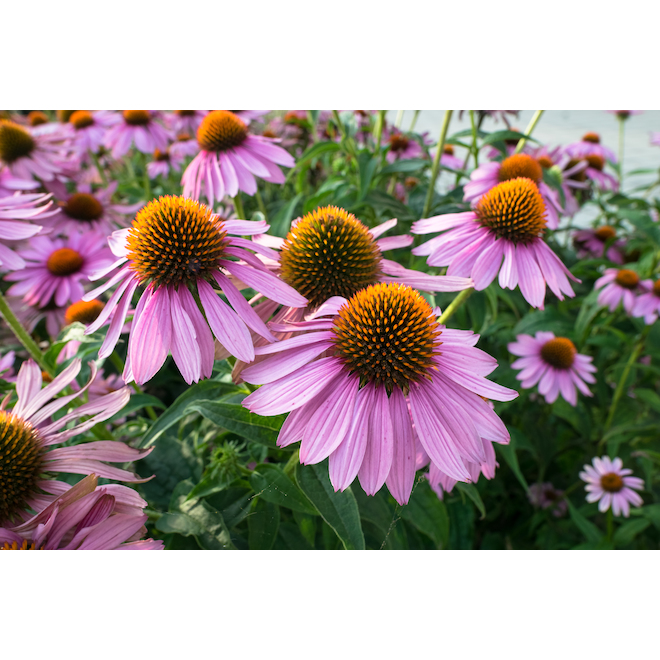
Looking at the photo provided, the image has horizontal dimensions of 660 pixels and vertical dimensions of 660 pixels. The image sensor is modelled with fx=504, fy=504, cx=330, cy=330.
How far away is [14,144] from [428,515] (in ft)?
4.74

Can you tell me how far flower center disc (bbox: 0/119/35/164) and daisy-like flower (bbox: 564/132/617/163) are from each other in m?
1.82

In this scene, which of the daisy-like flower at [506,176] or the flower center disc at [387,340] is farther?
the daisy-like flower at [506,176]

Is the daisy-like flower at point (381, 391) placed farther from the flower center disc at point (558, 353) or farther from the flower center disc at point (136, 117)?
the flower center disc at point (136, 117)

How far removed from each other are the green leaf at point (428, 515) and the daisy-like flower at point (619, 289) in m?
0.92

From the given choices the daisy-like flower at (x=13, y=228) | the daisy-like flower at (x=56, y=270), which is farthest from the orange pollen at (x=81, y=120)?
the daisy-like flower at (x=13, y=228)

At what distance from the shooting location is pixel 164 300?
0.54 m

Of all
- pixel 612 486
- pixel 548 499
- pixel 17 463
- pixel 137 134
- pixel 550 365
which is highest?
pixel 137 134

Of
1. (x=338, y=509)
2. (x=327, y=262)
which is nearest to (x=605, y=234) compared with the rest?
(x=327, y=262)

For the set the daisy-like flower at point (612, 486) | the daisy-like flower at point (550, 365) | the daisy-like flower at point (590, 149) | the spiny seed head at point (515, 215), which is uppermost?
the daisy-like flower at point (590, 149)

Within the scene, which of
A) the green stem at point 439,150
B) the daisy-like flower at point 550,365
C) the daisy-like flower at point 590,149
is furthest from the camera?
the daisy-like flower at point 590,149

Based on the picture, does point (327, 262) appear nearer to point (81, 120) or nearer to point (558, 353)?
point (558, 353)

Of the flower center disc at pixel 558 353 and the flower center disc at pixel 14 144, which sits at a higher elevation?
the flower center disc at pixel 14 144

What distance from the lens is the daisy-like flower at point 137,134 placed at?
163 centimetres

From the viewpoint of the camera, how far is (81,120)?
1692mm
